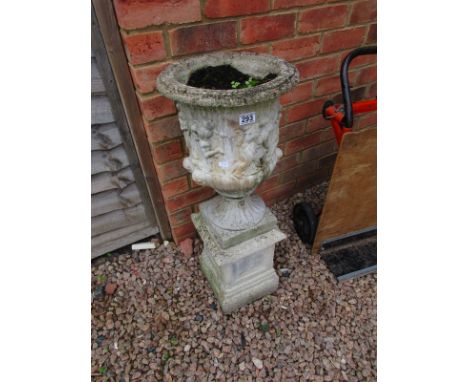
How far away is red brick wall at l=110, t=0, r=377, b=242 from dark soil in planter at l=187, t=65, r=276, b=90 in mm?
220

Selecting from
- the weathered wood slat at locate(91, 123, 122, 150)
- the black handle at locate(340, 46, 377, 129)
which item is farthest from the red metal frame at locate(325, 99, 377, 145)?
the weathered wood slat at locate(91, 123, 122, 150)

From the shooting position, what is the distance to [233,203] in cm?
150

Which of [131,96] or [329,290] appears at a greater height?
[131,96]

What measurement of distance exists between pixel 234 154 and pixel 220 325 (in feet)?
3.42

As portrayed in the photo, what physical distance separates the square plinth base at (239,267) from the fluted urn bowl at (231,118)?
323mm

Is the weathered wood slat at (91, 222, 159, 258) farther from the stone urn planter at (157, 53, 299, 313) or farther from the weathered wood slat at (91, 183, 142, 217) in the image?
the stone urn planter at (157, 53, 299, 313)

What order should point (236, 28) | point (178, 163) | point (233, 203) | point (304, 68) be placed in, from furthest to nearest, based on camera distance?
point (304, 68), point (178, 163), point (233, 203), point (236, 28)

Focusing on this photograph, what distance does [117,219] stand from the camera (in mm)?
1924

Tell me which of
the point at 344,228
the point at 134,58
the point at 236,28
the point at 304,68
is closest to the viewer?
the point at 134,58

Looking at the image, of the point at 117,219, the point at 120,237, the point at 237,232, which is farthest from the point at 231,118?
the point at 120,237

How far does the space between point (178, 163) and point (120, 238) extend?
74 cm
